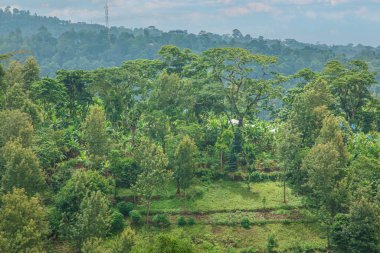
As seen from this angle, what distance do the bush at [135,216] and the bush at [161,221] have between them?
1.07 m

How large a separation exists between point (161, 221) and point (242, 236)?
5812 millimetres

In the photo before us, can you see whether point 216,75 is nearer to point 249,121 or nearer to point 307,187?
point 249,121

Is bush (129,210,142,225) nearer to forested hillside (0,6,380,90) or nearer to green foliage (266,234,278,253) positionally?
green foliage (266,234,278,253)

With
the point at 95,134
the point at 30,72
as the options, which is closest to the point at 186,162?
the point at 95,134

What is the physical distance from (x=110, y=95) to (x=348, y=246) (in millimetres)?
24814

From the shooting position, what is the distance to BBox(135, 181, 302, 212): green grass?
31312 mm

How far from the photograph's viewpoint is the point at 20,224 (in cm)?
2103

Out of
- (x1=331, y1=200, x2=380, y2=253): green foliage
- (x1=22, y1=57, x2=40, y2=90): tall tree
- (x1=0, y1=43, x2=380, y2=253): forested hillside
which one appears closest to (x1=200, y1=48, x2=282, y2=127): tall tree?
(x1=0, y1=43, x2=380, y2=253): forested hillside

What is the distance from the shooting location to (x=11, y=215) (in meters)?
20.8

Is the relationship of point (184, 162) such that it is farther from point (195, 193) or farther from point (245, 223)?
point (245, 223)

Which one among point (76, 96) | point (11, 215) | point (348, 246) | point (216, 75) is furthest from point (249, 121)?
point (11, 215)

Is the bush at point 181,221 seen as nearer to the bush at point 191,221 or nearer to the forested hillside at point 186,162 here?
the forested hillside at point 186,162

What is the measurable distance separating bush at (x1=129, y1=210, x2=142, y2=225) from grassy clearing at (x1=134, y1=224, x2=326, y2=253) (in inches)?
39.5

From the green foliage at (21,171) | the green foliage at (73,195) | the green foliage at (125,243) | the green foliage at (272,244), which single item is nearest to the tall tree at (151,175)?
the green foliage at (73,195)
